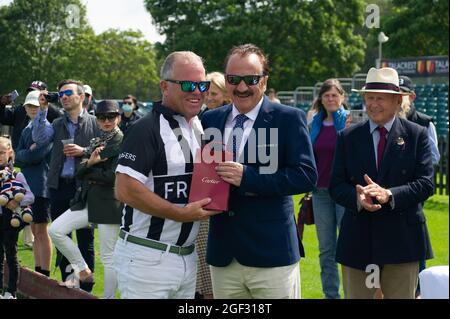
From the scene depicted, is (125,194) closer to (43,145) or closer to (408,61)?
(43,145)

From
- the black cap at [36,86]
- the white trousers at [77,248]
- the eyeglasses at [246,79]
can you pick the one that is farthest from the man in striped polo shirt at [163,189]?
the black cap at [36,86]

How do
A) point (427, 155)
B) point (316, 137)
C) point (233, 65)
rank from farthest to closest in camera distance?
point (316, 137), point (427, 155), point (233, 65)

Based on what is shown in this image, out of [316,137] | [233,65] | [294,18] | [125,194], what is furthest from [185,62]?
[294,18]

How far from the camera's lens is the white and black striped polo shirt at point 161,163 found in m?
3.58

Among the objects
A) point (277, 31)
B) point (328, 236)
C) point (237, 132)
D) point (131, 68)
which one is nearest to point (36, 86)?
point (328, 236)

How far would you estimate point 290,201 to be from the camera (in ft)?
12.9

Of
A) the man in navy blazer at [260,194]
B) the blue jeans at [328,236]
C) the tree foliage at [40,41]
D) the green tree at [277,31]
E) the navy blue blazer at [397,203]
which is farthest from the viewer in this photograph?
the green tree at [277,31]

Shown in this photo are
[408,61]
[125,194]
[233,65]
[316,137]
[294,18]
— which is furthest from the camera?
[294,18]

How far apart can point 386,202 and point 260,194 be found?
0.99 meters

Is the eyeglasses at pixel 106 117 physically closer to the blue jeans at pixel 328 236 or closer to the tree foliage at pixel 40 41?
the tree foliage at pixel 40 41

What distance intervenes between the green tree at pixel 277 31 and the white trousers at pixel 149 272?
1346 inches

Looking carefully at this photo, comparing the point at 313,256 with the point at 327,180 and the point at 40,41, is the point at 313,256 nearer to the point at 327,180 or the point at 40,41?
the point at 327,180

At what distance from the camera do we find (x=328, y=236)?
6.77m

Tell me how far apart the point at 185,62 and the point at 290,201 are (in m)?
0.90
